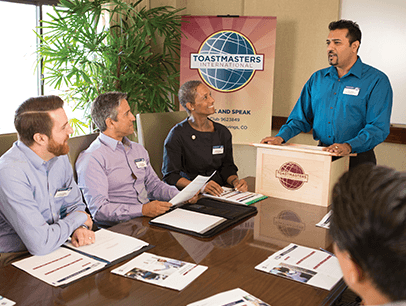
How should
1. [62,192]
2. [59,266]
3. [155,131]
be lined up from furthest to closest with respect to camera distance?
1. [155,131]
2. [62,192]
3. [59,266]

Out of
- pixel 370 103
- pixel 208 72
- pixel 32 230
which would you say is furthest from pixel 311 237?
pixel 208 72

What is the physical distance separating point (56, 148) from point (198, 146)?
4.29ft

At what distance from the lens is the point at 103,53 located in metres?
4.06

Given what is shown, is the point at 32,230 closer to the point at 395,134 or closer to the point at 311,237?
the point at 311,237

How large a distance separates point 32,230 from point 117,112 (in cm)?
106

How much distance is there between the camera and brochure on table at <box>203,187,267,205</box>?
7.48 ft

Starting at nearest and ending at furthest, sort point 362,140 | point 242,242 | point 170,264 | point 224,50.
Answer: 1. point 170,264
2. point 242,242
3. point 362,140
4. point 224,50

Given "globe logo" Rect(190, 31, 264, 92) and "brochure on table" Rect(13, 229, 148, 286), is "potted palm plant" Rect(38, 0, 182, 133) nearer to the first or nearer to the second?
"globe logo" Rect(190, 31, 264, 92)

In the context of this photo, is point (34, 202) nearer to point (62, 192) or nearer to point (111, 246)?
point (62, 192)

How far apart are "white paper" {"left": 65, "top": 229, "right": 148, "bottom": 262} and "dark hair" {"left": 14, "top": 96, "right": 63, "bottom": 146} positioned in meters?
0.50

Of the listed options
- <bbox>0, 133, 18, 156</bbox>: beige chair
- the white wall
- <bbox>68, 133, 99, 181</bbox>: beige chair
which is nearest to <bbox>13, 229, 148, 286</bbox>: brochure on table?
<bbox>0, 133, 18, 156</bbox>: beige chair

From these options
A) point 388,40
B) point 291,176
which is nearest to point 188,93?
point 291,176

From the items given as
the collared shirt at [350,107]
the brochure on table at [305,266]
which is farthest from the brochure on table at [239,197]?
the brochure on table at [305,266]

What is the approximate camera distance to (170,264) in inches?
58.3
